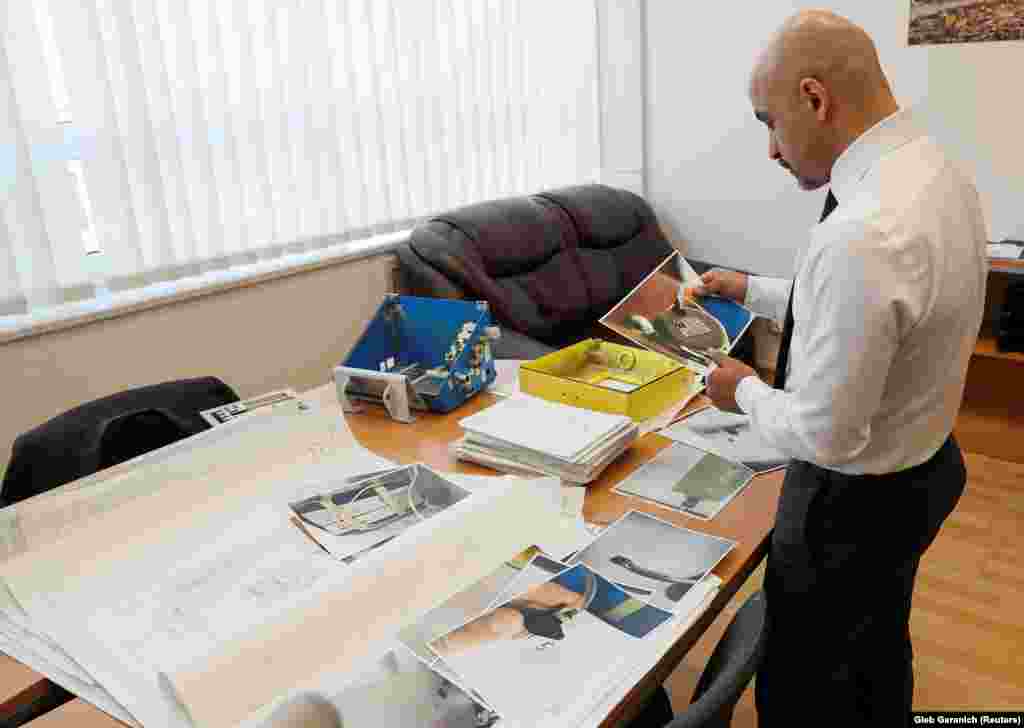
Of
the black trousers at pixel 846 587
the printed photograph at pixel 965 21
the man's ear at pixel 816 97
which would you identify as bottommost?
the black trousers at pixel 846 587

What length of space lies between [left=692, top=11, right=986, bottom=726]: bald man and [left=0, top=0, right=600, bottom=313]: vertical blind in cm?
163

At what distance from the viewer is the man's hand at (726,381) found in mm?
1271

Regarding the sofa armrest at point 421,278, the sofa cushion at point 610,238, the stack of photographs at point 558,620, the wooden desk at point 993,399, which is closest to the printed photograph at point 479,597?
the stack of photographs at point 558,620

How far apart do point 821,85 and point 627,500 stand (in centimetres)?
67

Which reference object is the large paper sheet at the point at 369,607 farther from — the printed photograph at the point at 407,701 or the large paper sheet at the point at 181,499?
the large paper sheet at the point at 181,499

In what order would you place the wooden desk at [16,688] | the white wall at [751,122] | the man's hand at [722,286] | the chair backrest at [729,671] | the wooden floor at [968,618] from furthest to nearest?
the white wall at [751,122] → the wooden floor at [968,618] → the man's hand at [722,286] → the wooden desk at [16,688] → the chair backrest at [729,671]

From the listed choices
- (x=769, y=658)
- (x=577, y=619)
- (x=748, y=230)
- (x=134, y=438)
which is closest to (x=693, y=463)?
(x=769, y=658)

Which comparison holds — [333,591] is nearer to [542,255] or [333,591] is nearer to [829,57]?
[829,57]

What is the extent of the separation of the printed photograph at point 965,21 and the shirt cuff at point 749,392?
247cm

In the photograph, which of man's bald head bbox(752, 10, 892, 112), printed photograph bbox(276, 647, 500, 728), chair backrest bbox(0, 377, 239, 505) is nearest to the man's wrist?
man's bald head bbox(752, 10, 892, 112)

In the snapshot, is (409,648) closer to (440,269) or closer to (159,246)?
(159,246)

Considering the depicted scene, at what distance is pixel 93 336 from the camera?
202 centimetres

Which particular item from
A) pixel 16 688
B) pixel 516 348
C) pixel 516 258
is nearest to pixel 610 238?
pixel 516 258

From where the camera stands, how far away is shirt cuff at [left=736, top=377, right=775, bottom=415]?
1.20 m
